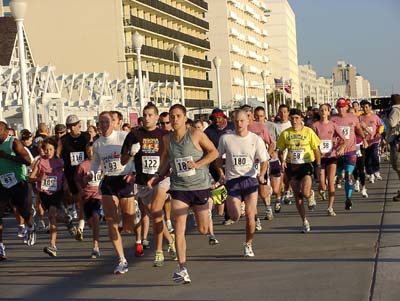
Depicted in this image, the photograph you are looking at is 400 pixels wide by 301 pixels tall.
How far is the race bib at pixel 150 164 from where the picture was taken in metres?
10.9

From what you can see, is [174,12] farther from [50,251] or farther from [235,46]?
[50,251]

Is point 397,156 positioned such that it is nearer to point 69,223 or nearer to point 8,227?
point 69,223

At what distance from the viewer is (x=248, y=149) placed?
35.6 ft

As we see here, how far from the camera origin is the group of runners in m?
9.58

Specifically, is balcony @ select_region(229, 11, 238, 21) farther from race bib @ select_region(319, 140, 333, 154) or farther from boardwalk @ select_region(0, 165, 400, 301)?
boardwalk @ select_region(0, 165, 400, 301)

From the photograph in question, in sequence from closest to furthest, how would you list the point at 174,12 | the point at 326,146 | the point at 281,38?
the point at 326,146
the point at 174,12
the point at 281,38

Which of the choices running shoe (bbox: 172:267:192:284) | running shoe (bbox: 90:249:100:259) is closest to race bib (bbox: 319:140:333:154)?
running shoe (bbox: 90:249:100:259)

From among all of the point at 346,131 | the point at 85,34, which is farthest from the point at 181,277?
the point at 85,34

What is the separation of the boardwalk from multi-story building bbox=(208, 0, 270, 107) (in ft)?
293

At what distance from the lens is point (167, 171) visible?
A: 10.1m

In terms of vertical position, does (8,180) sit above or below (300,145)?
below

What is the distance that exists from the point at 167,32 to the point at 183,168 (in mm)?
80489

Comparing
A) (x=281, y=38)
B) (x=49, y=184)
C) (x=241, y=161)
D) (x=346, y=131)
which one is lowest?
(x=49, y=184)

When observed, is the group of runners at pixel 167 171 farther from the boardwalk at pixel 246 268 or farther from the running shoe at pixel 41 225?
the running shoe at pixel 41 225
